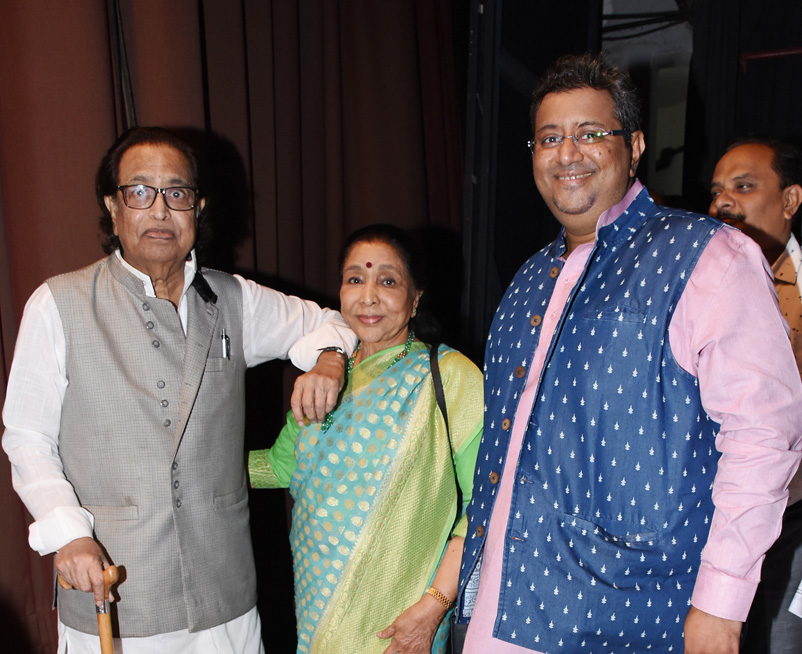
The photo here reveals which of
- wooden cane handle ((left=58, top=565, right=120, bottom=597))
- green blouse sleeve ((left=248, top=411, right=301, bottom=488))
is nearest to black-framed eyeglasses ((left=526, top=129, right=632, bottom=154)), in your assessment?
green blouse sleeve ((left=248, top=411, right=301, bottom=488))

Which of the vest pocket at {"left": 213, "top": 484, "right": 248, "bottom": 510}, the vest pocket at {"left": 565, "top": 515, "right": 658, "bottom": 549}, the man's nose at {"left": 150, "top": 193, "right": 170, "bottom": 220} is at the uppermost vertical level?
the man's nose at {"left": 150, "top": 193, "right": 170, "bottom": 220}

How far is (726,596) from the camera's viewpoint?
1.08m

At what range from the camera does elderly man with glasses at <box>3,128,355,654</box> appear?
1442 millimetres

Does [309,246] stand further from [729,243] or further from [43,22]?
[729,243]

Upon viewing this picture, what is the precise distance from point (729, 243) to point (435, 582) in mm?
932

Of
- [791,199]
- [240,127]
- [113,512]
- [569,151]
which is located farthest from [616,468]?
[240,127]

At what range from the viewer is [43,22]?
179cm

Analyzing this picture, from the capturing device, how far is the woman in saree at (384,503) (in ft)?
5.25

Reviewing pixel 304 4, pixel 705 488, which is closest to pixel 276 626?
pixel 705 488

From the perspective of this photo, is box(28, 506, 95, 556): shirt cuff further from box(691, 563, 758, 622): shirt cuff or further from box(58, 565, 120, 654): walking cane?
box(691, 563, 758, 622): shirt cuff

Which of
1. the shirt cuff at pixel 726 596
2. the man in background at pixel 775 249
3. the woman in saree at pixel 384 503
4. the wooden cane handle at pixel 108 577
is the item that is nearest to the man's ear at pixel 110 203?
the woman in saree at pixel 384 503

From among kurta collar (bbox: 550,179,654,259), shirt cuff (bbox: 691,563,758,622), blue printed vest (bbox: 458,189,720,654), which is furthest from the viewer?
kurta collar (bbox: 550,179,654,259)

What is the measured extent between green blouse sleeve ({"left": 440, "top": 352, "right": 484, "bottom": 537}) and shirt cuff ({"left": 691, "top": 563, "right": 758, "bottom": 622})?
612 millimetres

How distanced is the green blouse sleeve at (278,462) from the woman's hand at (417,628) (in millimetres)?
422
